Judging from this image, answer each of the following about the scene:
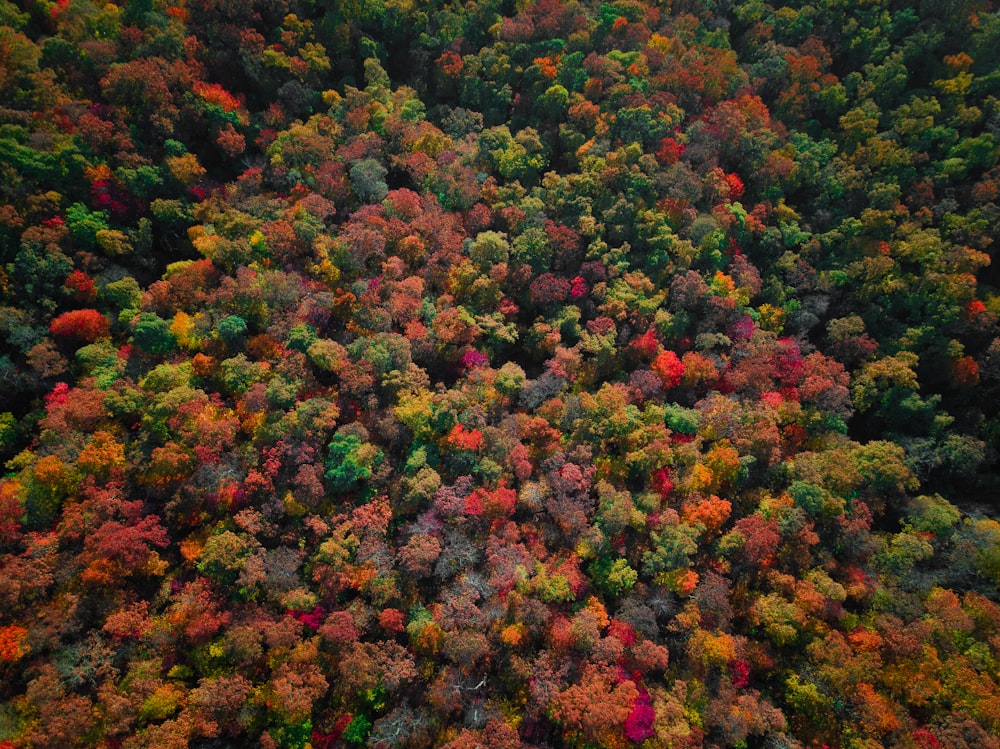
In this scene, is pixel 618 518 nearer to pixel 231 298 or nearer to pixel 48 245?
pixel 231 298

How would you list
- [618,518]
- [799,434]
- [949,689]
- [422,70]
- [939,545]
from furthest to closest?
1. [422,70]
2. [799,434]
3. [939,545]
4. [618,518]
5. [949,689]

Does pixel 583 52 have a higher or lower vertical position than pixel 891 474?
higher

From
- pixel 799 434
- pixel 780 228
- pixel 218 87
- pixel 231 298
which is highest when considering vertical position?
pixel 780 228

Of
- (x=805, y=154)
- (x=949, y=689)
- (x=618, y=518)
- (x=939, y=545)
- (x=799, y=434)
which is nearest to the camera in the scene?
(x=949, y=689)

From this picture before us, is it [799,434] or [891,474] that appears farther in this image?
[799,434]

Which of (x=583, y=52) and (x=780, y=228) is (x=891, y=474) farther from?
(x=583, y=52)

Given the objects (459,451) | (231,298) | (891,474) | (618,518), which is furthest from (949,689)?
(231,298)
